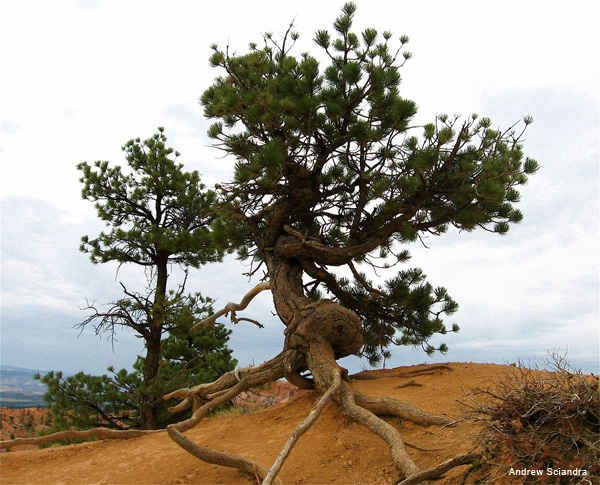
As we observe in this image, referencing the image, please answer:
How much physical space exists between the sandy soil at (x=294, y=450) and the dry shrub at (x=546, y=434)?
1.65 ft

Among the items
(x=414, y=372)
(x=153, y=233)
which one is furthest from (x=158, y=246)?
(x=414, y=372)

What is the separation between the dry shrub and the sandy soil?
0.50 m

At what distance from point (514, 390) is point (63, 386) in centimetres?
952

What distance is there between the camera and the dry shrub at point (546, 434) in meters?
2.93

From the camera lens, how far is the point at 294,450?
16.8 feet

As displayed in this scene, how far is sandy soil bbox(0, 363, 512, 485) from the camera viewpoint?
14.5 feet

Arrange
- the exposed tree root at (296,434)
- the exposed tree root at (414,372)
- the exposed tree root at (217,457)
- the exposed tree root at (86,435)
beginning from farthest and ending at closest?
the exposed tree root at (414,372)
the exposed tree root at (86,435)
the exposed tree root at (217,457)
the exposed tree root at (296,434)

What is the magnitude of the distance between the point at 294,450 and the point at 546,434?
275 cm

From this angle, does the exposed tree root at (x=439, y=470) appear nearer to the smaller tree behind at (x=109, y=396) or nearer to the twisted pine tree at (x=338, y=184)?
the twisted pine tree at (x=338, y=184)

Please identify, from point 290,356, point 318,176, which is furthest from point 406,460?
point 318,176

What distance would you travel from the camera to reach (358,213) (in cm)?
729

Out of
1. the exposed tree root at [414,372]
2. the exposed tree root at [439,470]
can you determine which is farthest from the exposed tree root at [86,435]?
the exposed tree root at [439,470]

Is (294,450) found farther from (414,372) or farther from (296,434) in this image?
(414,372)

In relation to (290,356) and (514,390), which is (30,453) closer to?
(290,356)
